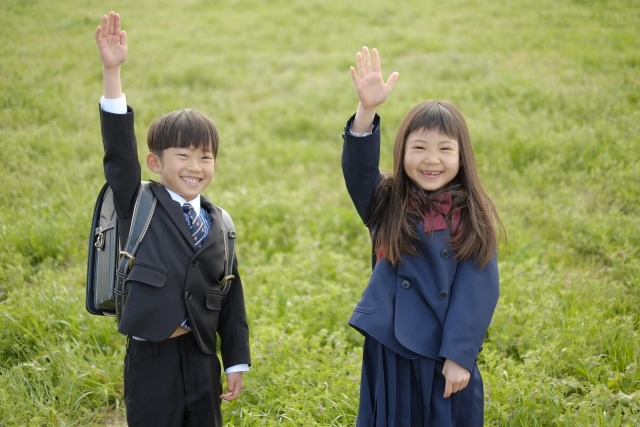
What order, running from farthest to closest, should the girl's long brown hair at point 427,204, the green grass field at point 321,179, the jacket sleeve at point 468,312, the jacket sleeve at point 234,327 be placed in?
the green grass field at point 321,179 < the jacket sleeve at point 234,327 < the girl's long brown hair at point 427,204 < the jacket sleeve at point 468,312

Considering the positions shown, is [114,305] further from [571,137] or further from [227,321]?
[571,137]

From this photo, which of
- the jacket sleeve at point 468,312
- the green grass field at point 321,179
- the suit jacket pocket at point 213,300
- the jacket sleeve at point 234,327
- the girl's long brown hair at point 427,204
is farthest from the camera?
the green grass field at point 321,179

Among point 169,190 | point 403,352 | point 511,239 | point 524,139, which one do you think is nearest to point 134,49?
point 524,139

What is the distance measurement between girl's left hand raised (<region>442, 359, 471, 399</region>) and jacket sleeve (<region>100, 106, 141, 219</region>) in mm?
1453

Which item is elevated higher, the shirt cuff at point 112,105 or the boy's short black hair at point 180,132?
the shirt cuff at point 112,105

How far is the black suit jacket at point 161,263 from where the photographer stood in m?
2.42

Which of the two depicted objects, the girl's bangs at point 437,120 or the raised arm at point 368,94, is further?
the girl's bangs at point 437,120

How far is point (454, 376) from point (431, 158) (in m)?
0.88

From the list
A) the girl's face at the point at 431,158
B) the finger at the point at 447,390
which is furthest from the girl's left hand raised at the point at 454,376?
the girl's face at the point at 431,158

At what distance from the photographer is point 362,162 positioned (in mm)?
2471

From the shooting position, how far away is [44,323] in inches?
151

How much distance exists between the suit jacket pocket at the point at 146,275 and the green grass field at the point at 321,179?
117cm

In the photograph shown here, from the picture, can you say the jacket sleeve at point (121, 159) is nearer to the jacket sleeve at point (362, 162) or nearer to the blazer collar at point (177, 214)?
the blazer collar at point (177, 214)

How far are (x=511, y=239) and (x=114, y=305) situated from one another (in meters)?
3.45
